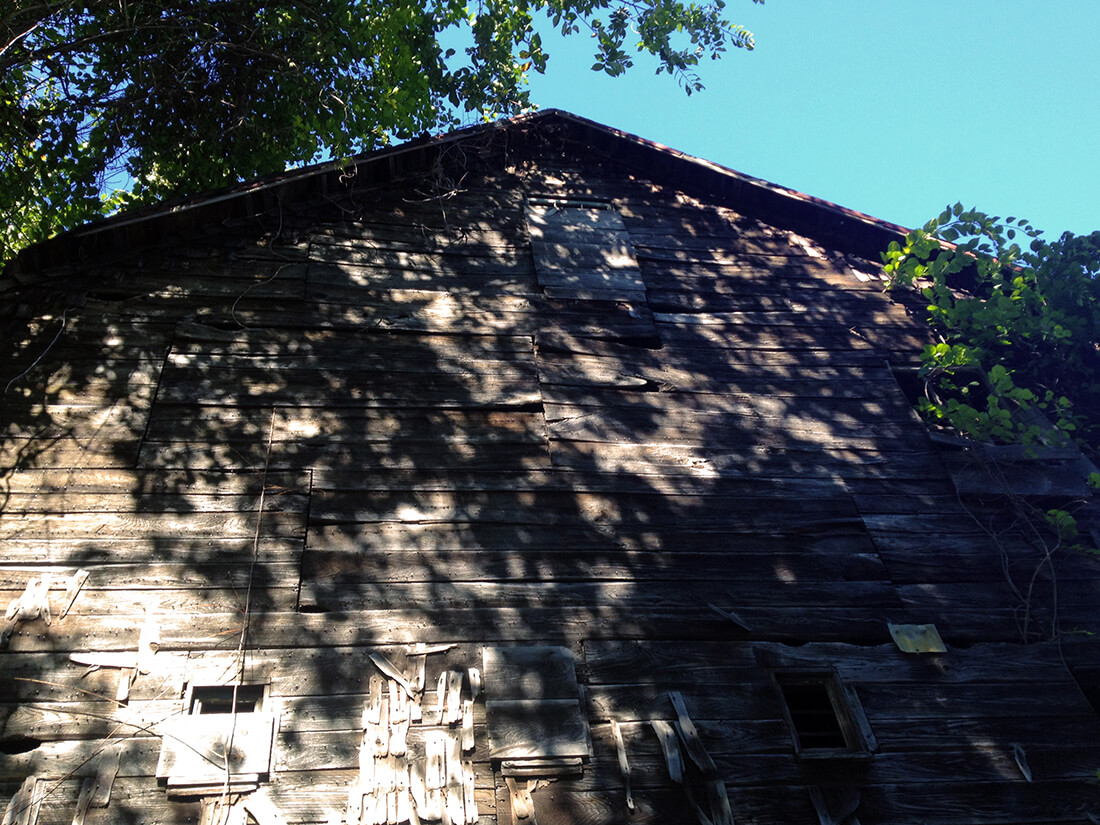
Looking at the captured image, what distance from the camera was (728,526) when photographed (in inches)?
214

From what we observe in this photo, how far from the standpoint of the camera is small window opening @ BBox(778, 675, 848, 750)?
4.61 m

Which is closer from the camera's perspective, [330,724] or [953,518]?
[330,724]

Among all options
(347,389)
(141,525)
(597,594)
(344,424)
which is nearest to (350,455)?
(344,424)

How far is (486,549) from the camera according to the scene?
5.01m

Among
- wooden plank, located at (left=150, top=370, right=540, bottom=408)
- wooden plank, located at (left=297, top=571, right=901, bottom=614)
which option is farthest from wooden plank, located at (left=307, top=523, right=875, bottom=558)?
wooden plank, located at (left=150, top=370, right=540, bottom=408)

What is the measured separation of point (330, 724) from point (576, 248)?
5095mm

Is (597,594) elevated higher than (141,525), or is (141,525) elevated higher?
(141,525)

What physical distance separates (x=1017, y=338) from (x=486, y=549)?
5.14 meters

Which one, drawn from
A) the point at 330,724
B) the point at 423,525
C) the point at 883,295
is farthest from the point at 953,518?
the point at 330,724

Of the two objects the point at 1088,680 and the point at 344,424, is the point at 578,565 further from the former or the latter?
the point at 1088,680

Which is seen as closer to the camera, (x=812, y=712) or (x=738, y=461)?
(x=812, y=712)

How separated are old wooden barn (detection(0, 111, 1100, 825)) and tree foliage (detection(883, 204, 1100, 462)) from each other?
36 centimetres

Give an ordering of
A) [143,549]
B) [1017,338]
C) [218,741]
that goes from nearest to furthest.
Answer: [218,741] < [143,549] < [1017,338]

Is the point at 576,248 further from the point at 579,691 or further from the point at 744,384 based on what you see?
the point at 579,691
